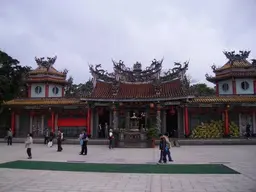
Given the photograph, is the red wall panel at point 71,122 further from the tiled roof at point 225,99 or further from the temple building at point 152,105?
the tiled roof at point 225,99

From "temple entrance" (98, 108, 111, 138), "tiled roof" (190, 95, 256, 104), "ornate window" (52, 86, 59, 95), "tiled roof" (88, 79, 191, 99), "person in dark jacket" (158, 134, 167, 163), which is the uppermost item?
"ornate window" (52, 86, 59, 95)

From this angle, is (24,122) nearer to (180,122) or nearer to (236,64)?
(180,122)

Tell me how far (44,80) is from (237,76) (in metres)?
21.1

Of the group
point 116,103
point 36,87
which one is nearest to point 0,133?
point 36,87

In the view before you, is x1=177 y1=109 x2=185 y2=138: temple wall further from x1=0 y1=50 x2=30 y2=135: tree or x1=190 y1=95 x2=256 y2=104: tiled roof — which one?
x1=0 y1=50 x2=30 y2=135: tree

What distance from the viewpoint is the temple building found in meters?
26.2

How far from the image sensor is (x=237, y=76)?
2880 centimetres

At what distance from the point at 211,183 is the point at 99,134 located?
71.3 ft

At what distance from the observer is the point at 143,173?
9.62m

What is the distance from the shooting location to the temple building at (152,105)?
26234 mm

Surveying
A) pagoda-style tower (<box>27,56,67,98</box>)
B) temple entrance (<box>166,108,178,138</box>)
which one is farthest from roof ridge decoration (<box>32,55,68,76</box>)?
temple entrance (<box>166,108,178,138</box>)

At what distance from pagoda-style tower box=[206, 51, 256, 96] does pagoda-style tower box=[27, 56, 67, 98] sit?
18020 millimetres

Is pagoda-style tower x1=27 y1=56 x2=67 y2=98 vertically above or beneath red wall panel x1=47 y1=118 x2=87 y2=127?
above

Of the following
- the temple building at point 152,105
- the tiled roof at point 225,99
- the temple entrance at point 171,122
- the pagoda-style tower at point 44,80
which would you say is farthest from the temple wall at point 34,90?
the tiled roof at point 225,99
